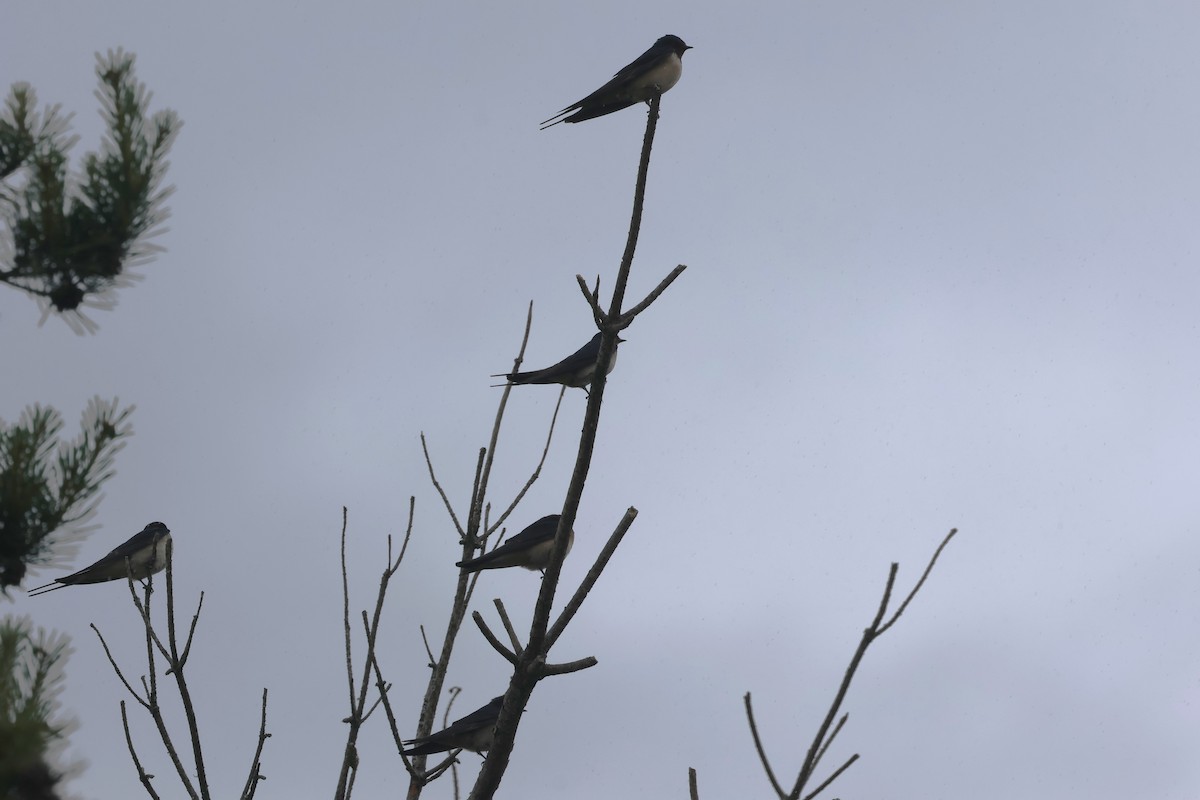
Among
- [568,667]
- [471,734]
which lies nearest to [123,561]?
[471,734]

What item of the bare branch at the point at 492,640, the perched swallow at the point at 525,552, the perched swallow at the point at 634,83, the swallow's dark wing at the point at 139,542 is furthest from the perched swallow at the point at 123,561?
the bare branch at the point at 492,640

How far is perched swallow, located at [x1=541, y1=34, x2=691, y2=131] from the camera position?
891cm

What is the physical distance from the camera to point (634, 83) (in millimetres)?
9227

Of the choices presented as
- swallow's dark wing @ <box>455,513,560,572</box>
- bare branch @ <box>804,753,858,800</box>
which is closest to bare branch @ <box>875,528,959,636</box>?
bare branch @ <box>804,753,858,800</box>

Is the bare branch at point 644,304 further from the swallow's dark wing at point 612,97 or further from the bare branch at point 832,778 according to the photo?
the swallow's dark wing at point 612,97

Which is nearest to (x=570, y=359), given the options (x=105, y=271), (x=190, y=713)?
(x=190, y=713)

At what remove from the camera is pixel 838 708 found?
9.59ft

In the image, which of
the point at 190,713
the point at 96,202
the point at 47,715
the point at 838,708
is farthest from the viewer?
the point at 190,713

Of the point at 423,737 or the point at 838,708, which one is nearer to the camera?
the point at 838,708

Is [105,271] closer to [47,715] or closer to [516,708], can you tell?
[47,715]

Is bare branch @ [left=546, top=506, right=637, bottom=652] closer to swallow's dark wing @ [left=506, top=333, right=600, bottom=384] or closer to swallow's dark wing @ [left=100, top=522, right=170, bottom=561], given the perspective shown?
swallow's dark wing @ [left=506, top=333, right=600, bottom=384]

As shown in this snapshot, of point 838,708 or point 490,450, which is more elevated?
point 490,450

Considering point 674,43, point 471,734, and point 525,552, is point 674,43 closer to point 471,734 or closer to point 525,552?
point 525,552

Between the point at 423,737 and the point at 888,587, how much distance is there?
305 cm
